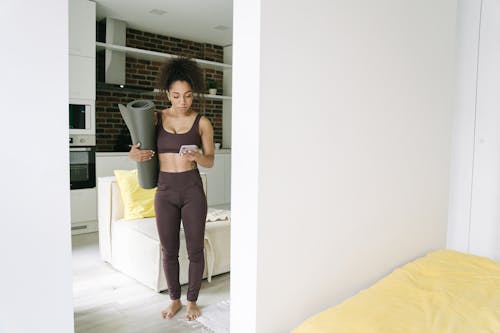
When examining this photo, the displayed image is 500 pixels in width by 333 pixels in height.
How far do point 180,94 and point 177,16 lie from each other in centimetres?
329

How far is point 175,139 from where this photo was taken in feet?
8.18

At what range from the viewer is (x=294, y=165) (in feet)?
4.80

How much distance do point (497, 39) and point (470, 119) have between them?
1.65 feet

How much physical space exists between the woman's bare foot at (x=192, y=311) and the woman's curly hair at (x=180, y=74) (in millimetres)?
1376

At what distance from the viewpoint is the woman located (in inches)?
98.1

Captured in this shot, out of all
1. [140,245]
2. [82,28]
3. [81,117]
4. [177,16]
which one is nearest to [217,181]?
[81,117]

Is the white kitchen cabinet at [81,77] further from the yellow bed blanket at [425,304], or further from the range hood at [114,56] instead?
the yellow bed blanket at [425,304]

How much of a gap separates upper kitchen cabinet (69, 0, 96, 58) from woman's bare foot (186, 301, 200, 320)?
3422 mm

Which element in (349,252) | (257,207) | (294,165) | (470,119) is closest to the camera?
(257,207)

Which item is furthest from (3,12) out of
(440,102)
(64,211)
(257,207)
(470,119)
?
(470,119)

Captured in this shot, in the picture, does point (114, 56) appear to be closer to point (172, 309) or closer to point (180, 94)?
point (180, 94)

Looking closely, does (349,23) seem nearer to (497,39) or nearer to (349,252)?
(349,252)

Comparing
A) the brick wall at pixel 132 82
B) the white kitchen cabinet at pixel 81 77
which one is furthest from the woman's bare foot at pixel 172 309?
the brick wall at pixel 132 82

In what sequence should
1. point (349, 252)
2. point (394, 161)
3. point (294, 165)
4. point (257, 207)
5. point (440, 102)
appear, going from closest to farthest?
point (257, 207) < point (294, 165) < point (349, 252) < point (394, 161) < point (440, 102)
